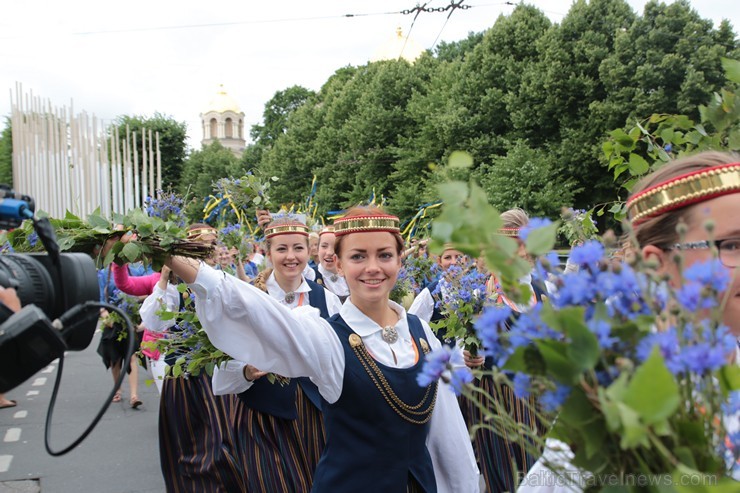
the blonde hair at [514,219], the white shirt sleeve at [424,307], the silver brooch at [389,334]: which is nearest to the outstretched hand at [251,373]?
the silver brooch at [389,334]

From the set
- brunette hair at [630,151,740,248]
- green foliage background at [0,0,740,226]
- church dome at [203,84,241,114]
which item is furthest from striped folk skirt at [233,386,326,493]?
church dome at [203,84,241,114]

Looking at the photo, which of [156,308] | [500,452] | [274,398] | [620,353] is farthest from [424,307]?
[620,353]

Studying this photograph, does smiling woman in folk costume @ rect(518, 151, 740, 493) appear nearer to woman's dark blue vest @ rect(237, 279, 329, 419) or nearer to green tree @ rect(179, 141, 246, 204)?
woman's dark blue vest @ rect(237, 279, 329, 419)

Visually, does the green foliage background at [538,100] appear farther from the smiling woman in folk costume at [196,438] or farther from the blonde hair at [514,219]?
the smiling woman in folk costume at [196,438]

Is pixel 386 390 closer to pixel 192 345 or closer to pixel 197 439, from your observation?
pixel 192 345

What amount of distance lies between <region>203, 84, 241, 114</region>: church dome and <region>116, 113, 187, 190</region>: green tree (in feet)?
113

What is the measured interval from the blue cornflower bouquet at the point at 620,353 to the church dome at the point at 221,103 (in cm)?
8476

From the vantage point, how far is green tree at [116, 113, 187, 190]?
151 ft

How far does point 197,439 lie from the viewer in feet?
16.0

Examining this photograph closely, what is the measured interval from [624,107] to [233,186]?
16.3 meters

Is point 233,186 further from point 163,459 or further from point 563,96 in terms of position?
point 563,96

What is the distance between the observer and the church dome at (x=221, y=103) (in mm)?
82312

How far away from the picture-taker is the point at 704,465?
92 cm

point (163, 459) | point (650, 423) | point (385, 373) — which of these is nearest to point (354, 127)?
point (163, 459)
